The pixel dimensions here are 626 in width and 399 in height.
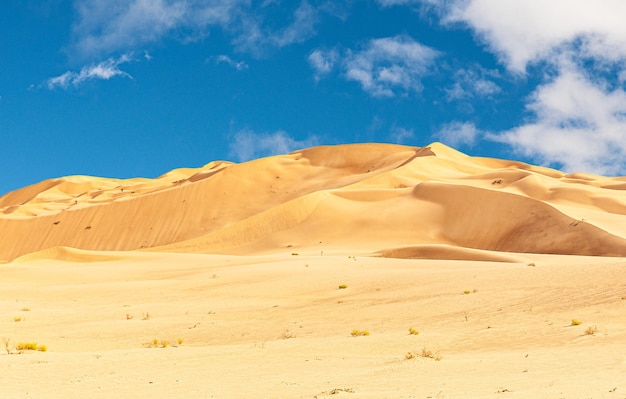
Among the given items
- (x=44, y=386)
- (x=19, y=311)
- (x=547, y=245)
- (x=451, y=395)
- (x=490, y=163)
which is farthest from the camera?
(x=490, y=163)

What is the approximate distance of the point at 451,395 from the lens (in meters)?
7.57

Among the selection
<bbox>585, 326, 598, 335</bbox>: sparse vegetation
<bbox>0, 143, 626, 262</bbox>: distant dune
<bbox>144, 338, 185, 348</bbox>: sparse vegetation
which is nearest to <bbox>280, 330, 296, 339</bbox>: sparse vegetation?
<bbox>144, 338, 185, 348</bbox>: sparse vegetation

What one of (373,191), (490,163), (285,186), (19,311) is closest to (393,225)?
(373,191)

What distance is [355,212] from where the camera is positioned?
176 ft

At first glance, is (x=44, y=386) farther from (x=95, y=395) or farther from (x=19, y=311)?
(x=19, y=311)

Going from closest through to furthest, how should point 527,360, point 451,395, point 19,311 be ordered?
1. point 451,395
2. point 527,360
3. point 19,311

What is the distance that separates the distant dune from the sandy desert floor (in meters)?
15.4

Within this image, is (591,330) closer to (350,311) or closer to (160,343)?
(350,311)

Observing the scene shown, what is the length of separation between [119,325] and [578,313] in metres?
10.2

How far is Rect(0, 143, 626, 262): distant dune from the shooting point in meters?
45.1

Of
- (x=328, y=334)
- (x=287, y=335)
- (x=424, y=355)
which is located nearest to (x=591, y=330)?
(x=424, y=355)

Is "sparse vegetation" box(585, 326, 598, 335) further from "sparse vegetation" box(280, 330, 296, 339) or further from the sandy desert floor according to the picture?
"sparse vegetation" box(280, 330, 296, 339)

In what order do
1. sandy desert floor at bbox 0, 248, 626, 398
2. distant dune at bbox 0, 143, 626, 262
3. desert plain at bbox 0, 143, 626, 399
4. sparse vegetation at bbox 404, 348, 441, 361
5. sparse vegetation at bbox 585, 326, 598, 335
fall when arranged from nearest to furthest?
1. sandy desert floor at bbox 0, 248, 626, 398
2. desert plain at bbox 0, 143, 626, 399
3. sparse vegetation at bbox 404, 348, 441, 361
4. sparse vegetation at bbox 585, 326, 598, 335
5. distant dune at bbox 0, 143, 626, 262

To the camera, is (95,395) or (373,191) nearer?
(95,395)
